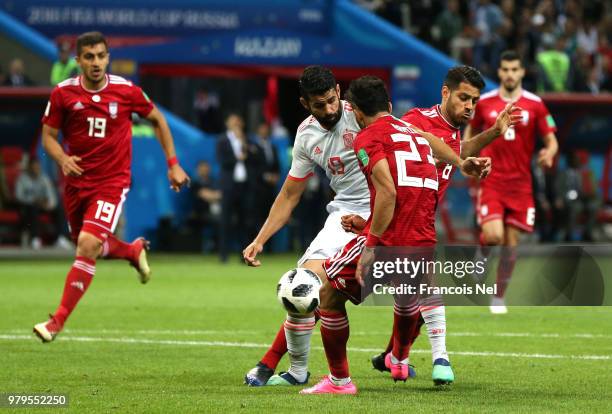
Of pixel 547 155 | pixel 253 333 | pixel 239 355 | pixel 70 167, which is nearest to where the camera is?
pixel 239 355

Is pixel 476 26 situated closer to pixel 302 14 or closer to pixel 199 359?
pixel 302 14

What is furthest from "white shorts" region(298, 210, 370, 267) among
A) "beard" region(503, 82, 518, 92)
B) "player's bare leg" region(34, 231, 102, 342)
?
"beard" region(503, 82, 518, 92)

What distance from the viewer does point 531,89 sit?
2780 centimetres

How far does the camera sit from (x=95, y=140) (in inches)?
450

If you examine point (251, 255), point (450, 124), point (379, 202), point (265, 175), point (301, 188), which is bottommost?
point (265, 175)

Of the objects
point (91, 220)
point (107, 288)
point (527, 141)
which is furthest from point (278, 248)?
point (91, 220)

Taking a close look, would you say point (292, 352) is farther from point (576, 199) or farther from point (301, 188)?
point (576, 199)

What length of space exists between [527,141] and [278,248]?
11.8 m

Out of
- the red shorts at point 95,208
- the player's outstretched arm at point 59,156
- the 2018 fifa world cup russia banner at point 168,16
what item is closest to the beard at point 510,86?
the red shorts at point 95,208

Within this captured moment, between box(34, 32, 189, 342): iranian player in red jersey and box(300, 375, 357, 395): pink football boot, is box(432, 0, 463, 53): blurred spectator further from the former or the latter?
box(300, 375, 357, 395): pink football boot

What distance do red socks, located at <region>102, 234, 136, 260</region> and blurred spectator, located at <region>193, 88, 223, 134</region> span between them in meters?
18.8

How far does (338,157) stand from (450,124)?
95 centimetres

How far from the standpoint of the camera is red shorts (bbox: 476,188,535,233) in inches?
542

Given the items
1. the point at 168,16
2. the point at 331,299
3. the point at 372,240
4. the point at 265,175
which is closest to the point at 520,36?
the point at 168,16
